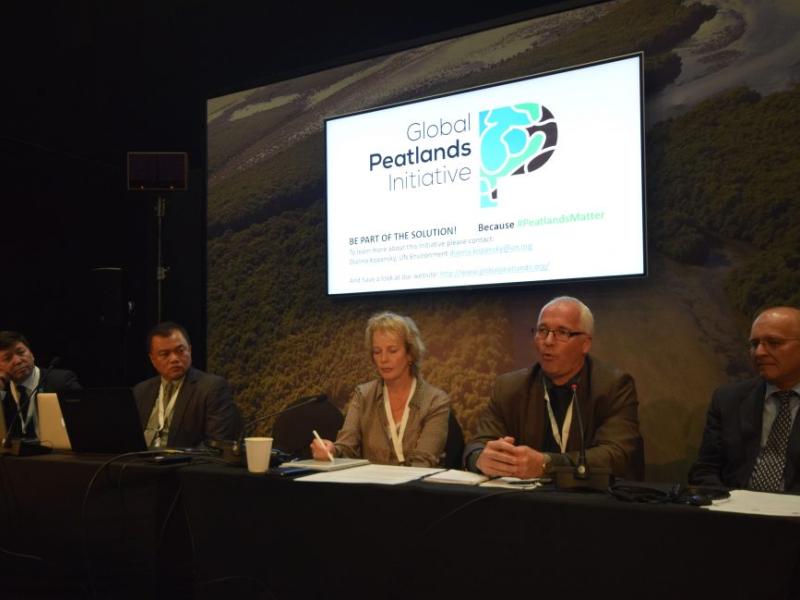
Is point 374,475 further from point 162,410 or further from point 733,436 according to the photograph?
point 162,410

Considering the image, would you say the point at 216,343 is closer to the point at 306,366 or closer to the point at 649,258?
the point at 306,366

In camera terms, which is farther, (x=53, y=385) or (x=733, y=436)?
(x=53, y=385)

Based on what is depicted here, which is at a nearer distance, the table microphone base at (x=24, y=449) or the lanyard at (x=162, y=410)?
the table microphone base at (x=24, y=449)

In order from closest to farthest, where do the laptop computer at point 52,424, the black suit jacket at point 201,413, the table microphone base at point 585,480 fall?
1. the table microphone base at point 585,480
2. the laptop computer at point 52,424
3. the black suit jacket at point 201,413

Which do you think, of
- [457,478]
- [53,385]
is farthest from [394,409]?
[53,385]

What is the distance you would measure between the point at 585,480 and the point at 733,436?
1118mm

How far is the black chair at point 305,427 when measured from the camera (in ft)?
11.7

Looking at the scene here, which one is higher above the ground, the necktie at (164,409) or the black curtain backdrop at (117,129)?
the black curtain backdrop at (117,129)

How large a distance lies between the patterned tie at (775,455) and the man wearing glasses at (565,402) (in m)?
0.43

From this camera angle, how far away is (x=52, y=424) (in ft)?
9.73

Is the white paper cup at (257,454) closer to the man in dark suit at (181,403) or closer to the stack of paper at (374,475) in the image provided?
the stack of paper at (374,475)

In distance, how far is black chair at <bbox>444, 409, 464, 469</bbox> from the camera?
10.8 feet

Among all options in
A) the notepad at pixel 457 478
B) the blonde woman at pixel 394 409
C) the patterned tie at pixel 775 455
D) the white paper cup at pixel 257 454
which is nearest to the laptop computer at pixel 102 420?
the white paper cup at pixel 257 454

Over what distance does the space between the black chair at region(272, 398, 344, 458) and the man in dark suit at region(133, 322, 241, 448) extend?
0.29 metres
